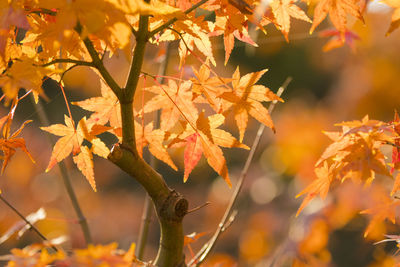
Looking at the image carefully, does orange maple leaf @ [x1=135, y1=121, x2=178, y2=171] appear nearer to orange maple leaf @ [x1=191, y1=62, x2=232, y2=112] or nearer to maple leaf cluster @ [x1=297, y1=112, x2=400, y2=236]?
orange maple leaf @ [x1=191, y1=62, x2=232, y2=112]

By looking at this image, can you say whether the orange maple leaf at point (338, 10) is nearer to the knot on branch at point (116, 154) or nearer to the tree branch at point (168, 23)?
the tree branch at point (168, 23)

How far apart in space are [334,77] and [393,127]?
4.99 meters

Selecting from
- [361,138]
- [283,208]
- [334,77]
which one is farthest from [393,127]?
[334,77]

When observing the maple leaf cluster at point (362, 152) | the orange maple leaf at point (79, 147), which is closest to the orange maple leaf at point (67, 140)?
the orange maple leaf at point (79, 147)

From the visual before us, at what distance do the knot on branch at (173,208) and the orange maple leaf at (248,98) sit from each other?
0.47ft

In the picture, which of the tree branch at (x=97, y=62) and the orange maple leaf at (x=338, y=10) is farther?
the orange maple leaf at (x=338, y=10)

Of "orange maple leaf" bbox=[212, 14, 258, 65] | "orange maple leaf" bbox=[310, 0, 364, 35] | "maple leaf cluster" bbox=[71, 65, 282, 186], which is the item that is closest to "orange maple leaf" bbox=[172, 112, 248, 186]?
"maple leaf cluster" bbox=[71, 65, 282, 186]

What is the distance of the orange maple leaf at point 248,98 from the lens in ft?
2.30

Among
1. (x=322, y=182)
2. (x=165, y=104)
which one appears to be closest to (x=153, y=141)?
(x=165, y=104)

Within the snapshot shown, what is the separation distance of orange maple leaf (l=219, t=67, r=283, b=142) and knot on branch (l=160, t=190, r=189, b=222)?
14 centimetres

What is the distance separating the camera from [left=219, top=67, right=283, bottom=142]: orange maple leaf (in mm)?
700

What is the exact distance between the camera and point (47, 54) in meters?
0.61

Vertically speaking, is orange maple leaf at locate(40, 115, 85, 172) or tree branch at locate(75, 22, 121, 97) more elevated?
tree branch at locate(75, 22, 121, 97)

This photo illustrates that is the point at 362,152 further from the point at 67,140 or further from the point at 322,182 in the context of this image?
the point at 67,140
